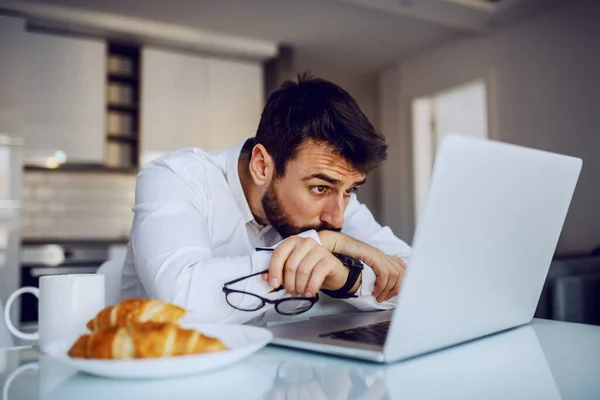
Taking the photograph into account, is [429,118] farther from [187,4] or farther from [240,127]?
[187,4]

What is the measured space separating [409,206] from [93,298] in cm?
526

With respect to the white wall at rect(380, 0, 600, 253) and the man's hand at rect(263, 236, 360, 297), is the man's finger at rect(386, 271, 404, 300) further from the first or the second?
the white wall at rect(380, 0, 600, 253)

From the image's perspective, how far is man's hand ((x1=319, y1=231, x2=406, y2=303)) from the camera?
3.65 feet

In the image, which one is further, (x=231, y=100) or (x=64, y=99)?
(x=231, y=100)

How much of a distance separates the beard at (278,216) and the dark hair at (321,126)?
84mm

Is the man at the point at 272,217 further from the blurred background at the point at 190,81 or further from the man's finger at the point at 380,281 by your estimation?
the blurred background at the point at 190,81

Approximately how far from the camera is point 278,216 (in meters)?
1.49

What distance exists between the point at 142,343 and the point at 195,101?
4.55 metres

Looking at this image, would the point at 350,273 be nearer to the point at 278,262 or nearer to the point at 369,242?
the point at 278,262

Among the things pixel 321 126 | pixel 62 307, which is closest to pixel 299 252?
pixel 62 307

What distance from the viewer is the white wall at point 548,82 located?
164 inches

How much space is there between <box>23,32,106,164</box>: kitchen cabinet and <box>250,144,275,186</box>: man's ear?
133 inches

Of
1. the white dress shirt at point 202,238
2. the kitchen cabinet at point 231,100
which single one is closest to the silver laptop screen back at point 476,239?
the white dress shirt at point 202,238

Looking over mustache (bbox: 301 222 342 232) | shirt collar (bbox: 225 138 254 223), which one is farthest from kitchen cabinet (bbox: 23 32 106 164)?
mustache (bbox: 301 222 342 232)
